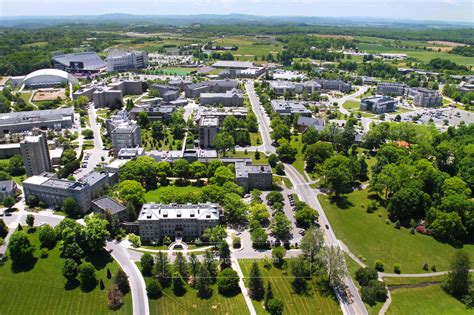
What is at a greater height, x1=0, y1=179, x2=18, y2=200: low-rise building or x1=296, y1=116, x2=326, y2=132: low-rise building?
x1=296, y1=116, x2=326, y2=132: low-rise building

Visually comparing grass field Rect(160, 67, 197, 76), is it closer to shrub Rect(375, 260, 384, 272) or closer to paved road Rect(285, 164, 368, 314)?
paved road Rect(285, 164, 368, 314)

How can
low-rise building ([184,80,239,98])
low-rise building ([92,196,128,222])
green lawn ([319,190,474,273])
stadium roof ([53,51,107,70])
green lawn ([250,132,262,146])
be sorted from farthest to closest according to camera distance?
stadium roof ([53,51,107,70]), low-rise building ([184,80,239,98]), green lawn ([250,132,262,146]), low-rise building ([92,196,128,222]), green lawn ([319,190,474,273])

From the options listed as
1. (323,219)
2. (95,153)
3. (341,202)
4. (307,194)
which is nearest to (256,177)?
(307,194)

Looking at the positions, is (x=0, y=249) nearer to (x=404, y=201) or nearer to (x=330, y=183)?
(x=330, y=183)

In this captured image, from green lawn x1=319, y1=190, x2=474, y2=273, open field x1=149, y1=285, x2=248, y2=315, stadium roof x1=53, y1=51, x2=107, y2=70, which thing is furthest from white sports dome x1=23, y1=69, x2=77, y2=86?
open field x1=149, y1=285, x2=248, y2=315

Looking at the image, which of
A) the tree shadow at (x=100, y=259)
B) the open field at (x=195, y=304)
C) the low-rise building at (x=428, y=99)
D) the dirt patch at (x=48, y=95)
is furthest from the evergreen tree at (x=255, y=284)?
the dirt patch at (x=48, y=95)

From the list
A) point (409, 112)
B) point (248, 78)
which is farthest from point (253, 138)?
point (248, 78)
